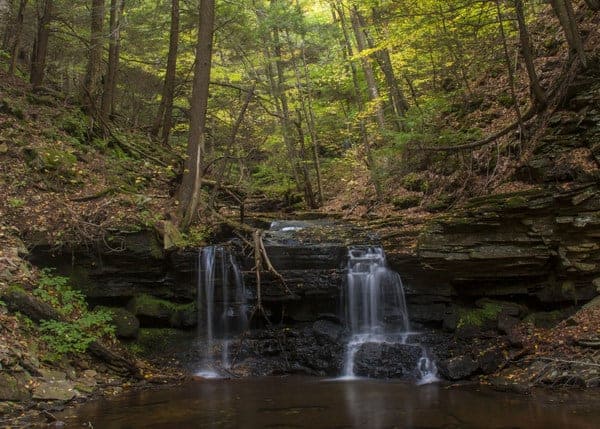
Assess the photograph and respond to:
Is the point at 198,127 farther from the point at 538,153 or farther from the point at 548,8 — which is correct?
the point at 548,8

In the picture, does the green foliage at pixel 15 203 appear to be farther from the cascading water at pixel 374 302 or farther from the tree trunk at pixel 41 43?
the cascading water at pixel 374 302

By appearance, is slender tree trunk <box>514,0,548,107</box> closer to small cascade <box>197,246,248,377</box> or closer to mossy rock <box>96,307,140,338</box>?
small cascade <box>197,246,248,377</box>

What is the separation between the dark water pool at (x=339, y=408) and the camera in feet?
20.6

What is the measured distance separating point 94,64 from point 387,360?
11516 millimetres

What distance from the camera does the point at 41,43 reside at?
13500 millimetres

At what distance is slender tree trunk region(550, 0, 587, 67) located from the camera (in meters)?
10.6

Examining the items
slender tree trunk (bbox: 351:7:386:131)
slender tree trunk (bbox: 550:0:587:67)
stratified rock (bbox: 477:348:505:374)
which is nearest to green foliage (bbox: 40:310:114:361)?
stratified rock (bbox: 477:348:505:374)

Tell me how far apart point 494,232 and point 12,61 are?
13.9m

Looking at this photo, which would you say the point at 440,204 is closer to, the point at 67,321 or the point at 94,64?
the point at 67,321

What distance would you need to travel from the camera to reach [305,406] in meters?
7.30

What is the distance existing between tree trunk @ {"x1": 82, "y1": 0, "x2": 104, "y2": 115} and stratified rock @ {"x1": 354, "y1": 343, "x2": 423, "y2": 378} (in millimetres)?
10301

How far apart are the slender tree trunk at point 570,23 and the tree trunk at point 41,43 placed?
41.6 ft

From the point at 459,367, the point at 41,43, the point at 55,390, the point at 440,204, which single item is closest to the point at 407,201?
the point at 440,204

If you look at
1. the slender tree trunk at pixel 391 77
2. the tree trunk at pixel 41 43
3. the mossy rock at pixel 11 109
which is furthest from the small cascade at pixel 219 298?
the slender tree trunk at pixel 391 77
